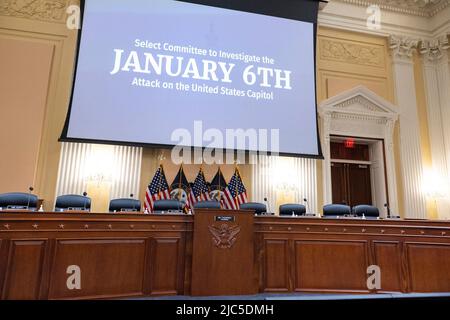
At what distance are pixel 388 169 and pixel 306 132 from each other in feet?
7.55

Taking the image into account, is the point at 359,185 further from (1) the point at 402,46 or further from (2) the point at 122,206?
(2) the point at 122,206

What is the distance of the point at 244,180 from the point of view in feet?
21.3

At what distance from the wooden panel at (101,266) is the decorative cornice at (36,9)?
512 centimetres

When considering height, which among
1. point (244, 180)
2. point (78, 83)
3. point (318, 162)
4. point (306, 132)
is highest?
point (78, 83)

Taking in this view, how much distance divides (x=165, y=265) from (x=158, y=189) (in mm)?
2633

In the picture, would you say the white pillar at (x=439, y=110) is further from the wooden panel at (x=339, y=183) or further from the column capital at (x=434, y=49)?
the wooden panel at (x=339, y=183)

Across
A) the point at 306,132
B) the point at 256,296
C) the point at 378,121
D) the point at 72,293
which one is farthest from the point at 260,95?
the point at 72,293

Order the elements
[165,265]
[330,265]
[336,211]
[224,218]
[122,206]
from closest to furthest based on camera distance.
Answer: [165,265]
[224,218]
[330,265]
[122,206]
[336,211]

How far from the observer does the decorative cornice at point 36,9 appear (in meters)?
6.18

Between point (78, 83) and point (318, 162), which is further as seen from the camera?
point (318, 162)

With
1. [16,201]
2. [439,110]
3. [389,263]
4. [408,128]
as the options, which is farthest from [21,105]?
[439,110]

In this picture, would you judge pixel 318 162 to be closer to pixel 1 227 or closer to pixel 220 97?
pixel 220 97

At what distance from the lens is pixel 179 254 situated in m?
3.34
